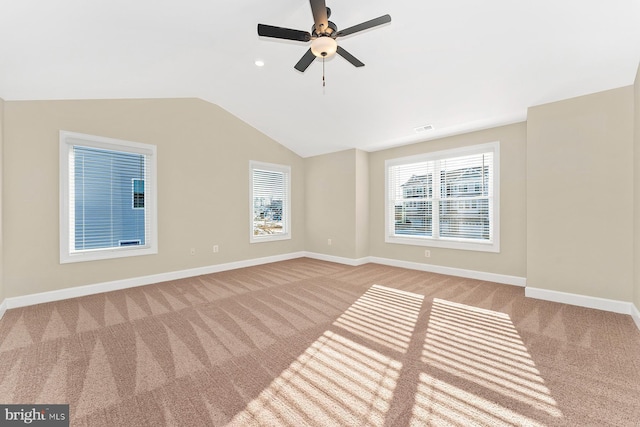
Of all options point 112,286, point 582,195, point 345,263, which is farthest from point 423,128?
point 112,286

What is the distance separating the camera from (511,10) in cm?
237

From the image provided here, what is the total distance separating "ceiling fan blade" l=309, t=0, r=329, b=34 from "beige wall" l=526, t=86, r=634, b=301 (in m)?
3.13

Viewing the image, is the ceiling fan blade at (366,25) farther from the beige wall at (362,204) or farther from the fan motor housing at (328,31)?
the beige wall at (362,204)

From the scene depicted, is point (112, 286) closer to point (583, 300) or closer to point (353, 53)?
point (353, 53)

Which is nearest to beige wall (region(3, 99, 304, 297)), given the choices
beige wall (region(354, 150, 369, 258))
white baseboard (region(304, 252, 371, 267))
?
white baseboard (region(304, 252, 371, 267))

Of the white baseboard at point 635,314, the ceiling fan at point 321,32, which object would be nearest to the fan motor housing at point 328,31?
the ceiling fan at point 321,32

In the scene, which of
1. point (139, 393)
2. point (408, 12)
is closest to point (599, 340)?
point (408, 12)

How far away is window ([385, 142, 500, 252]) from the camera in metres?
4.38

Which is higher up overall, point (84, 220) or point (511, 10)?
point (511, 10)

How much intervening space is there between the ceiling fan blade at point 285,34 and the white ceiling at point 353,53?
0.49 metres

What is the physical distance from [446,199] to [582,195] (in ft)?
6.04

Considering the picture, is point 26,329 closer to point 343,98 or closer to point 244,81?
point 244,81

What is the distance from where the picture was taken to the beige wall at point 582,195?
3025 millimetres

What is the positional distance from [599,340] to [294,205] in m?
5.36
